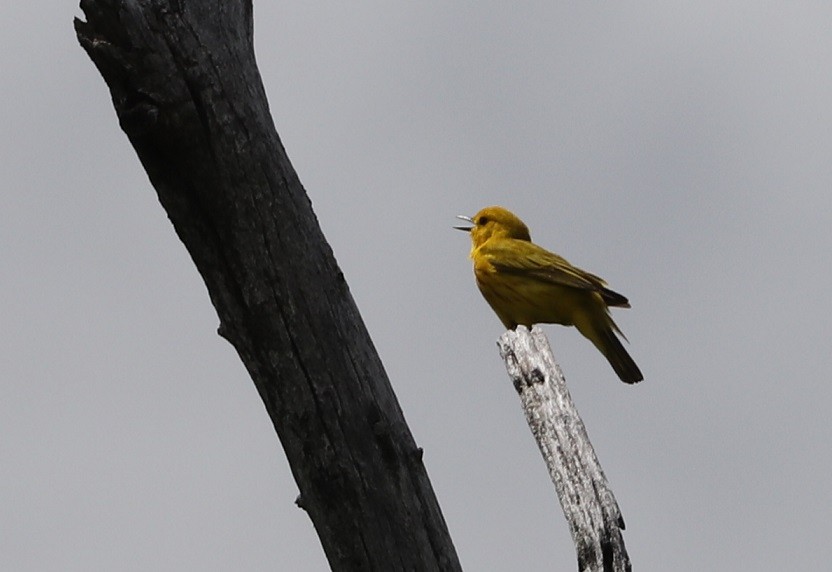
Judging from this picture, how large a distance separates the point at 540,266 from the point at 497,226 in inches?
41.7

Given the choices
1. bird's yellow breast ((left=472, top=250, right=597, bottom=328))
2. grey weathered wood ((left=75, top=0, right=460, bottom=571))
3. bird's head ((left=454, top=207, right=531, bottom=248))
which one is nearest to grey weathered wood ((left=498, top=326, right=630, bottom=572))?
grey weathered wood ((left=75, top=0, right=460, bottom=571))

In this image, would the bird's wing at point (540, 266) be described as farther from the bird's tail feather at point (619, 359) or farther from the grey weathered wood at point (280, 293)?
the grey weathered wood at point (280, 293)

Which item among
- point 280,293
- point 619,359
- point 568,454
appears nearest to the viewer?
point 280,293

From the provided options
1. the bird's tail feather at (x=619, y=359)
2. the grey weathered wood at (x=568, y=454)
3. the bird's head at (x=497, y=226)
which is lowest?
the grey weathered wood at (x=568, y=454)

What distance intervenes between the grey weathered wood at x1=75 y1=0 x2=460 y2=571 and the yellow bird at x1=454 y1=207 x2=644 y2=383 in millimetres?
5623

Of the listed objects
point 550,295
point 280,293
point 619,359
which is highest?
point 550,295

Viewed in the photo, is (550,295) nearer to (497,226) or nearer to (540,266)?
(540,266)

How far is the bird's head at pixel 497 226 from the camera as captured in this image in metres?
10.4

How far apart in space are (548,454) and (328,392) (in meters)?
1.89

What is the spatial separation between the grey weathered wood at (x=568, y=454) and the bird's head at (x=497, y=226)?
14.8 ft

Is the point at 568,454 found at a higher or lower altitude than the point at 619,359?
lower

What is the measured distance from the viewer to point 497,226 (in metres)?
10.5

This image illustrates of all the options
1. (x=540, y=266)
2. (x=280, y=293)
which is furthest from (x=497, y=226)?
(x=280, y=293)

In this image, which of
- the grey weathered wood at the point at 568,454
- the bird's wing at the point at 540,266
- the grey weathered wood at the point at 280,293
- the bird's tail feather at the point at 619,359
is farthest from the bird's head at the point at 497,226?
the grey weathered wood at the point at 280,293
